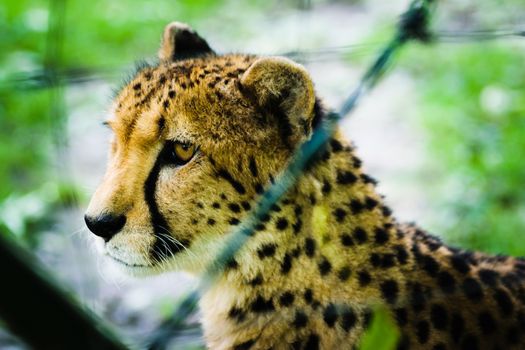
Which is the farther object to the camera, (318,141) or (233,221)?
(233,221)

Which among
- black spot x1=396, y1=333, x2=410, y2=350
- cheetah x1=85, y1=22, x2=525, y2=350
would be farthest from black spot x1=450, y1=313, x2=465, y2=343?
black spot x1=396, y1=333, x2=410, y2=350

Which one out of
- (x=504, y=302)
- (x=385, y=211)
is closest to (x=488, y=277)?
(x=504, y=302)

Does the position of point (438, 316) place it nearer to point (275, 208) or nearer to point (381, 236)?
point (381, 236)

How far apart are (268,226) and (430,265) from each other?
0.40 metres

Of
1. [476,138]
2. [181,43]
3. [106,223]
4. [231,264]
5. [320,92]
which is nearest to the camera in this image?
[106,223]

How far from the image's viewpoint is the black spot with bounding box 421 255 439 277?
1655 mm

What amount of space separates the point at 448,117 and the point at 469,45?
3.57 ft

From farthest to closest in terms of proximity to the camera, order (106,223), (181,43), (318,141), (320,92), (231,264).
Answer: (320,92) → (181,43) → (231,264) → (106,223) → (318,141)

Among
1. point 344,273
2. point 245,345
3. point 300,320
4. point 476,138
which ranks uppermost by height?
point 344,273

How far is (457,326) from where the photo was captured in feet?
5.22

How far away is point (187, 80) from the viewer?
165 cm

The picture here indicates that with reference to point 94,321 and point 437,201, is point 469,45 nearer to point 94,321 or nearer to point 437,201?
point 437,201

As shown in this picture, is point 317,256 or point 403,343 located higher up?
point 317,256

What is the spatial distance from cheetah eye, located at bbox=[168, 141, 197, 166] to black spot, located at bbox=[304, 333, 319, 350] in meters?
0.46
